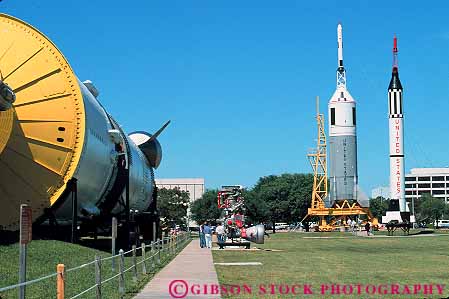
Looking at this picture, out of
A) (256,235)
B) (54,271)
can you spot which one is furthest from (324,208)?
(54,271)

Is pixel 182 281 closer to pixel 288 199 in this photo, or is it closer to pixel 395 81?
pixel 395 81

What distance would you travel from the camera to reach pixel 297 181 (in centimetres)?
12675

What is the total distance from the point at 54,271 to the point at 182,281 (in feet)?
10.6

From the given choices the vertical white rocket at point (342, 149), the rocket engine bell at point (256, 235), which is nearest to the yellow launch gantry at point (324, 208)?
the vertical white rocket at point (342, 149)

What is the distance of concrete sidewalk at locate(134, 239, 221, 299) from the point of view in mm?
16062

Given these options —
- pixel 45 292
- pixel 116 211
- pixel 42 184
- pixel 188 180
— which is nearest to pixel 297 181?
pixel 188 180

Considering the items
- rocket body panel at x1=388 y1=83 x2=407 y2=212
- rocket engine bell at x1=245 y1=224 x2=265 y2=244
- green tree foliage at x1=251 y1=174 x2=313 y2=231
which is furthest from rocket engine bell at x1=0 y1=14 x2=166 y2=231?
green tree foliage at x1=251 y1=174 x2=313 y2=231

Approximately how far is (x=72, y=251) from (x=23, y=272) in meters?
15.2

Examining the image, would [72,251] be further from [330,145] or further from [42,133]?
[330,145]

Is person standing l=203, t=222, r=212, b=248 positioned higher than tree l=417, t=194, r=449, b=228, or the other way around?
tree l=417, t=194, r=449, b=228

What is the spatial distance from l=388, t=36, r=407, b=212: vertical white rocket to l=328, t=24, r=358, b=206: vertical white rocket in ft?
17.5

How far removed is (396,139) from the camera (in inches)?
3807

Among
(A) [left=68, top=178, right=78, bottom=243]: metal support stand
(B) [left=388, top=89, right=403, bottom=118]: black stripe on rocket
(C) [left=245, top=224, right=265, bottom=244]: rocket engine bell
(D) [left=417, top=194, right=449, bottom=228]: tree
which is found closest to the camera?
(A) [left=68, top=178, right=78, bottom=243]: metal support stand

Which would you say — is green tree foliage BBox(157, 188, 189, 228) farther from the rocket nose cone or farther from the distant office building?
the distant office building
